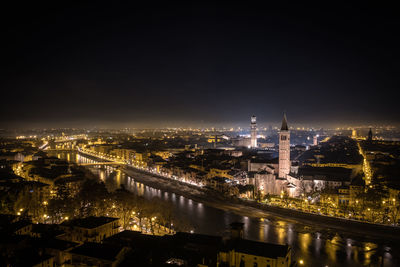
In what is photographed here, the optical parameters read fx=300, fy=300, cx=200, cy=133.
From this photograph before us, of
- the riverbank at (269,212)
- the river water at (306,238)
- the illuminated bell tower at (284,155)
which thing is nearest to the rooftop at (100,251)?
the river water at (306,238)

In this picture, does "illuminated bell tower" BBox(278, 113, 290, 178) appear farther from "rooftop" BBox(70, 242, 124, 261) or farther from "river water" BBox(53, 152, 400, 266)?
"rooftop" BBox(70, 242, 124, 261)

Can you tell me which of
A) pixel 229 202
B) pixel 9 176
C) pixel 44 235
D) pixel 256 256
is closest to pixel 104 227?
pixel 44 235

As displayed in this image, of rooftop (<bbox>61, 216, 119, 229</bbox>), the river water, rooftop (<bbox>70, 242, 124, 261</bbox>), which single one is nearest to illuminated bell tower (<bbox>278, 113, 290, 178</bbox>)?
the river water

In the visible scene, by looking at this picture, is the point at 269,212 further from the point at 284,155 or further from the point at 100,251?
the point at 100,251

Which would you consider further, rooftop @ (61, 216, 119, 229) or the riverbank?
the riverbank

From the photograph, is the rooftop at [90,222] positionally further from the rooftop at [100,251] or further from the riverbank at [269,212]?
the riverbank at [269,212]

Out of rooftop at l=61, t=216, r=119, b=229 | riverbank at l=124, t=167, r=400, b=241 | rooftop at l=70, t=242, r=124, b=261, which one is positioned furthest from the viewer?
riverbank at l=124, t=167, r=400, b=241

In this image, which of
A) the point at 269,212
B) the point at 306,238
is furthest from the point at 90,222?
the point at 269,212
